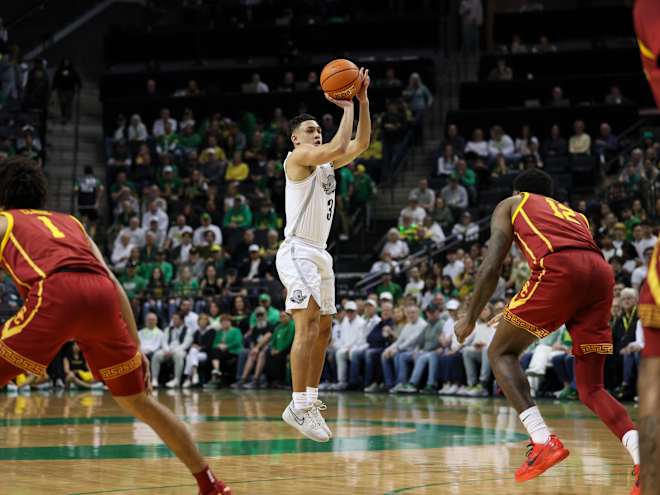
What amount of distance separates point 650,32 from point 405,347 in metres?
12.7

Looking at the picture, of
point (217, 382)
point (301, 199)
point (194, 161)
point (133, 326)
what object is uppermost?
point (194, 161)

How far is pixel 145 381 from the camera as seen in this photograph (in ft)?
15.9

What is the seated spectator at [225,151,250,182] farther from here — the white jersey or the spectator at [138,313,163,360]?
the white jersey

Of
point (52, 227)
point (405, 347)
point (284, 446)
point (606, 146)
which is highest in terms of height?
point (606, 146)

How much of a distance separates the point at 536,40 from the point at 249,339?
35.8 feet

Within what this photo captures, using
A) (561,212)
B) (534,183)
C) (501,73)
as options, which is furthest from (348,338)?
(561,212)

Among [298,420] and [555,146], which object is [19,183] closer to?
[298,420]

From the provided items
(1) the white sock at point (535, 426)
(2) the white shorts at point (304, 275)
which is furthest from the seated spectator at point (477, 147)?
(1) the white sock at point (535, 426)

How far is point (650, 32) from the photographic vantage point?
135 inches

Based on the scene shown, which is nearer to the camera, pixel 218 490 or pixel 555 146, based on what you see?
pixel 218 490

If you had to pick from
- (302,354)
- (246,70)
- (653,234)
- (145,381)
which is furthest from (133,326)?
(246,70)

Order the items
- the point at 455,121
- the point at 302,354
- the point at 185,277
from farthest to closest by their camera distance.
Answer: the point at 455,121 → the point at 185,277 → the point at 302,354

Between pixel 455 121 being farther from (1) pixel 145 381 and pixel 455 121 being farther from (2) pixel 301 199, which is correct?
Answer: (1) pixel 145 381

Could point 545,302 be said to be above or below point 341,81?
below
